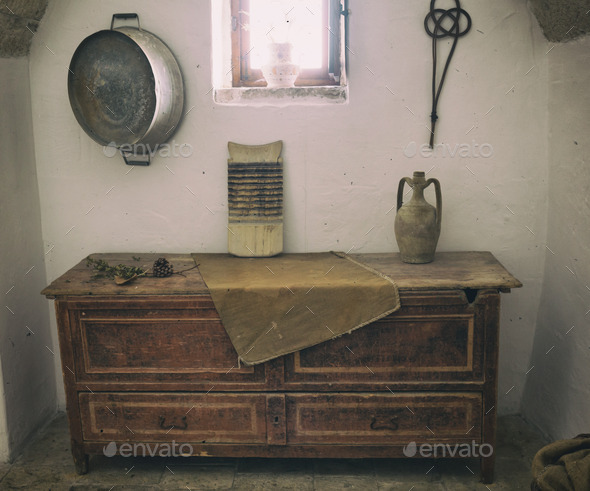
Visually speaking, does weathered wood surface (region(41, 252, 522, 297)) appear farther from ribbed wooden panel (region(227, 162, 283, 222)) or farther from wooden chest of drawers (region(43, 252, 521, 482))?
ribbed wooden panel (region(227, 162, 283, 222))

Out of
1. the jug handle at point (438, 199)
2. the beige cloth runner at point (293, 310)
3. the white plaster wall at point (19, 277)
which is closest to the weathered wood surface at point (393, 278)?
the beige cloth runner at point (293, 310)

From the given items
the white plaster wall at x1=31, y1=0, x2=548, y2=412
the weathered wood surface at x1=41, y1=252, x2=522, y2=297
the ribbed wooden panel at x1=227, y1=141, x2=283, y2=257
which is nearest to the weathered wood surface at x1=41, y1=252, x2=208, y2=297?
the weathered wood surface at x1=41, y1=252, x2=522, y2=297

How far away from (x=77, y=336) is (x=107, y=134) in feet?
3.46

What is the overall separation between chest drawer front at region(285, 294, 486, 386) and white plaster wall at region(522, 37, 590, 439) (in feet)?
2.03

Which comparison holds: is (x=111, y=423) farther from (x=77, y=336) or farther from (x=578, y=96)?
(x=578, y=96)

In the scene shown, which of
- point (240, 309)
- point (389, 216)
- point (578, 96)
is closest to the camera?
point (240, 309)

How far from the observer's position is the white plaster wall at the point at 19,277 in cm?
307

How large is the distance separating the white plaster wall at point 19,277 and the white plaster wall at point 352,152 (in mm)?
96

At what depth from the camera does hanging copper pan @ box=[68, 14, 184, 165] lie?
3.01m

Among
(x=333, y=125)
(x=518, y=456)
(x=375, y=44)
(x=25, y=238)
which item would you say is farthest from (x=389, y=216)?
(x=25, y=238)

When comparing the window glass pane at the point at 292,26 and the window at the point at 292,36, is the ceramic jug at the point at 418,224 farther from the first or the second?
the window glass pane at the point at 292,26

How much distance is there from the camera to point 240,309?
2.71m

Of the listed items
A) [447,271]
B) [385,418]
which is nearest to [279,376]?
[385,418]

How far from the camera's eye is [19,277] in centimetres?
323
